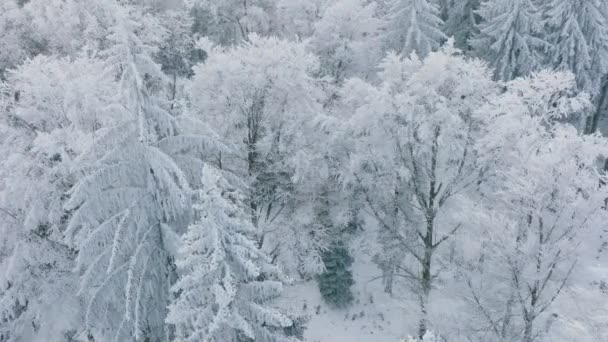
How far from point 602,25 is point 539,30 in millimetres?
4276

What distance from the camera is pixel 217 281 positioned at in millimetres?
11398

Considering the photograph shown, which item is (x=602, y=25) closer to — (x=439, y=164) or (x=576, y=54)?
(x=576, y=54)

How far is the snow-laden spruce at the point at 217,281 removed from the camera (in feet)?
36.9

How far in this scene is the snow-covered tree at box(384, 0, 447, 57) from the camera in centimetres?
2558

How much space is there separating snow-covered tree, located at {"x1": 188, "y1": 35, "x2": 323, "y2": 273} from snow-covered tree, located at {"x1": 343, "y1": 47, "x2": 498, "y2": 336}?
2.03 meters

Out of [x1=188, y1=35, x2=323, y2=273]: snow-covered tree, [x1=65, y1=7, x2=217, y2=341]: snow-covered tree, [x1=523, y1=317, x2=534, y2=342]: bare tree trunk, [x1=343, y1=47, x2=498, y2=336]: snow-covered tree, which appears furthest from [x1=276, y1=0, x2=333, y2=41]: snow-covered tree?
[x1=523, y1=317, x2=534, y2=342]: bare tree trunk

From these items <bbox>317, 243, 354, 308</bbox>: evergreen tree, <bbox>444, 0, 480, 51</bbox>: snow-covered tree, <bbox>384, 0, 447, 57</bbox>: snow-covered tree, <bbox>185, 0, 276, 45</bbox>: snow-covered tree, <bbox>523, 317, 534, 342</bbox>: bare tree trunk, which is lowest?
<bbox>317, 243, 354, 308</bbox>: evergreen tree

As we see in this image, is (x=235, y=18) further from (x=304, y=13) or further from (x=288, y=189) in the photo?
(x=288, y=189)

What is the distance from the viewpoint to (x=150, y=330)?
1434 centimetres

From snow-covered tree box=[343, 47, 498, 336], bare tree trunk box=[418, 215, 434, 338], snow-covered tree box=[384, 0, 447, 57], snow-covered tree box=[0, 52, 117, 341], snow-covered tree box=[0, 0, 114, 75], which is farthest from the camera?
snow-covered tree box=[0, 0, 114, 75]

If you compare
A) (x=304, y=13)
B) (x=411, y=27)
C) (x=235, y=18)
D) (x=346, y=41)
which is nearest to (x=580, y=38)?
(x=411, y=27)

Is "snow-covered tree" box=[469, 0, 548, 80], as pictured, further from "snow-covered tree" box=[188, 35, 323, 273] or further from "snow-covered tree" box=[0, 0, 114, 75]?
"snow-covered tree" box=[0, 0, 114, 75]

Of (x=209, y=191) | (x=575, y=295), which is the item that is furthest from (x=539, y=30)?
(x=209, y=191)

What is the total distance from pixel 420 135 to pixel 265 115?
593 centimetres
